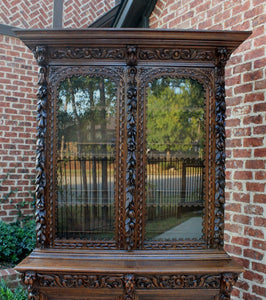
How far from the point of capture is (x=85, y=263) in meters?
1.87

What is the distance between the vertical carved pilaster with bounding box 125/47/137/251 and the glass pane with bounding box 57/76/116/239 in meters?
0.13

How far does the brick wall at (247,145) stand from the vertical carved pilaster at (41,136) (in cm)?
160

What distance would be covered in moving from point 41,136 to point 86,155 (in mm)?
357

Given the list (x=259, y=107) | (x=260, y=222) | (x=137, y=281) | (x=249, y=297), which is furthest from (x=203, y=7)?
(x=249, y=297)

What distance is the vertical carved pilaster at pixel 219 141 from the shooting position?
1.93 m

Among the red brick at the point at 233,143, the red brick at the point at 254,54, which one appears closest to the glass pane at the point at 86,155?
the red brick at the point at 233,143

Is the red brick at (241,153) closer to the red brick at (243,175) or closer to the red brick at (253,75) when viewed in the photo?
the red brick at (243,175)

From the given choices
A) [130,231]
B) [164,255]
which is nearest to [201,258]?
[164,255]

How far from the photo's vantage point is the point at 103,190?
6.59 feet

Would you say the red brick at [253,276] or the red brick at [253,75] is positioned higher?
the red brick at [253,75]

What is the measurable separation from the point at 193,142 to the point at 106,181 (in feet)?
2.38

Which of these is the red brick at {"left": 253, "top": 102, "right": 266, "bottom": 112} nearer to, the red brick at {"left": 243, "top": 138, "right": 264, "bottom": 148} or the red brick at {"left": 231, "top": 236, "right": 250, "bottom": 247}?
the red brick at {"left": 243, "top": 138, "right": 264, "bottom": 148}

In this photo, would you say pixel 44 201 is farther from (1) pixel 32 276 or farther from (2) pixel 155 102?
(2) pixel 155 102

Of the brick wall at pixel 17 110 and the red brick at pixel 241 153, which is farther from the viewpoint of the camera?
the brick wall at pixel 17 110
